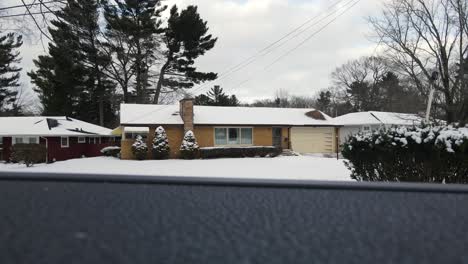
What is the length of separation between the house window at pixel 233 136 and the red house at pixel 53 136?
33.2 ft

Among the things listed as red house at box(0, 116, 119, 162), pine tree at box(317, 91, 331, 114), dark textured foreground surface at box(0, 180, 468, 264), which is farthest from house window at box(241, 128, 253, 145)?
pine tree at box(317, 91, 331, 114)

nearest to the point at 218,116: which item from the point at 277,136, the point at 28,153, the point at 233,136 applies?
the point at 233,136

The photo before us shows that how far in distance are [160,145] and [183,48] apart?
13.8 meters

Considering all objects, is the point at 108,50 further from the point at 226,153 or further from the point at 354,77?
the point at 354,77

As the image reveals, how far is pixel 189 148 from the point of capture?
2122 centimetres

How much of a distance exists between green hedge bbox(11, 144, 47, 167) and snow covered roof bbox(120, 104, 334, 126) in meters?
5.27

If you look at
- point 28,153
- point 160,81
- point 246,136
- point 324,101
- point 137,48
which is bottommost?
point 28,153

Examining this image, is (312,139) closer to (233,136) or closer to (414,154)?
(233,136)

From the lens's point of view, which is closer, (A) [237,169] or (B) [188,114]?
(A) [237,169]

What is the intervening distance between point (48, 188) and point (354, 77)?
52958 mm

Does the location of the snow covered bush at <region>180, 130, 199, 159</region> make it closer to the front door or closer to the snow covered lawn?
the snow covered lawn

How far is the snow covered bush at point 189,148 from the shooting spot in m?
21.2

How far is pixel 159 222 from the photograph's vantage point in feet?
2.69

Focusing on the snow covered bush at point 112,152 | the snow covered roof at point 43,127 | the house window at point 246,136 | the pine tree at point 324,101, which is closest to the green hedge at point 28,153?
the snow covered roof at point 43,127
